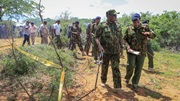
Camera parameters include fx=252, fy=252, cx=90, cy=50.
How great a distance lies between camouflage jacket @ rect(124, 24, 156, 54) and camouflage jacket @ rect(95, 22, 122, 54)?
1.53 ft

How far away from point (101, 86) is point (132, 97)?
0.76m

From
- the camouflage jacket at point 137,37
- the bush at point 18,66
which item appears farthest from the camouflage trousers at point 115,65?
the bush at point 18,66

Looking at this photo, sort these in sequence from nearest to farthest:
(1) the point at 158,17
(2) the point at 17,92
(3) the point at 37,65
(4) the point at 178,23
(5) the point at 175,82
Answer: (2) the point at 17,92 < (3) the point at 37,65 < (5) the point at 175,82 < (4) the point at 178,23 < (1) the point at 158,17

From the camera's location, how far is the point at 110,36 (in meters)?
5.23

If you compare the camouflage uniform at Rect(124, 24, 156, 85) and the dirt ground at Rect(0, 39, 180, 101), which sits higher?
the camouflage uniform at Rect(124, 24, 156, 85)

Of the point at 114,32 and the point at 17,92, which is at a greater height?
the point at 114,32

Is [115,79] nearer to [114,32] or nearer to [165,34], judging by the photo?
[114,32]

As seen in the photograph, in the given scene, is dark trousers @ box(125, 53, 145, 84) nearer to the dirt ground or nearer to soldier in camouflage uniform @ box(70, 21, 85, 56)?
the dirt ground

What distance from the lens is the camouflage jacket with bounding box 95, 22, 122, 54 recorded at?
5227 mm

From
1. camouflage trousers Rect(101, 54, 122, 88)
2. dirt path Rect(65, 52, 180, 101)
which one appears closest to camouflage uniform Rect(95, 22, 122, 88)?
camouflage trousers Rect(101, 54, 122, 88)

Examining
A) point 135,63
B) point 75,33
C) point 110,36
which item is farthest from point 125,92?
point 75,33

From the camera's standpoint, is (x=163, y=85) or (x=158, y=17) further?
(x=158, y=17)

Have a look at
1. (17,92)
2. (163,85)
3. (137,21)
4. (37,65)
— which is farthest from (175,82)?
(17,92)

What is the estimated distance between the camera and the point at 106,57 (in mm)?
5398
